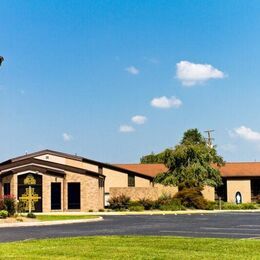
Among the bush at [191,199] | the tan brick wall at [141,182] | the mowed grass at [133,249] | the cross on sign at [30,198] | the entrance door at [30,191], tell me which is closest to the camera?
the mowed grass at [133,249]

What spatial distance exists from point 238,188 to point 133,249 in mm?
48122

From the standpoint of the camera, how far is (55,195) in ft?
157

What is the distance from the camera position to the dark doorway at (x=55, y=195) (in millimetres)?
47438

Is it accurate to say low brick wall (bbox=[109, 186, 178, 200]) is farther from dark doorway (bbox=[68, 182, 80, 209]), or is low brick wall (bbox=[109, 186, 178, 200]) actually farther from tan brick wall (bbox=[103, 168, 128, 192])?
dark doorway (bbox=[68, 182, 80, 209])

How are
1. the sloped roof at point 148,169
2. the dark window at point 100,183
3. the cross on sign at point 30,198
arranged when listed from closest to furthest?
the cross on sign at point 30,198
the dark window at point 100,183
the sloped roof at point 148,169

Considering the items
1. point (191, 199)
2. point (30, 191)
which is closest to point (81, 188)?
point (30, 191)

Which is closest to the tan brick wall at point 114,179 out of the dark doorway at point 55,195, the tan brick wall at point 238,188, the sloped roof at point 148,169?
the sloped roof at point 148,169

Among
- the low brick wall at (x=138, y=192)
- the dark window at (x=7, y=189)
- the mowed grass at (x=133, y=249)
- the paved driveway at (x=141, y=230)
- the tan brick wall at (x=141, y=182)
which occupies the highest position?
the tan brick wall at (x=141, y=182)

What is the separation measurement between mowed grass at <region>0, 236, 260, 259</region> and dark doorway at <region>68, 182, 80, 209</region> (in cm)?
3139

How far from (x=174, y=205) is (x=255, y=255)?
36.6 m

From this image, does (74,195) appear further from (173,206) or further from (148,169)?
(148,169)

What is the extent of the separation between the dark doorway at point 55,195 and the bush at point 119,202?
516 centimetres

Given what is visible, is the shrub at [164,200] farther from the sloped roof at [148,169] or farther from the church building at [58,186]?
the sloped roof at [148,169]

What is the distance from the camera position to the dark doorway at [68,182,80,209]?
48.0 m
